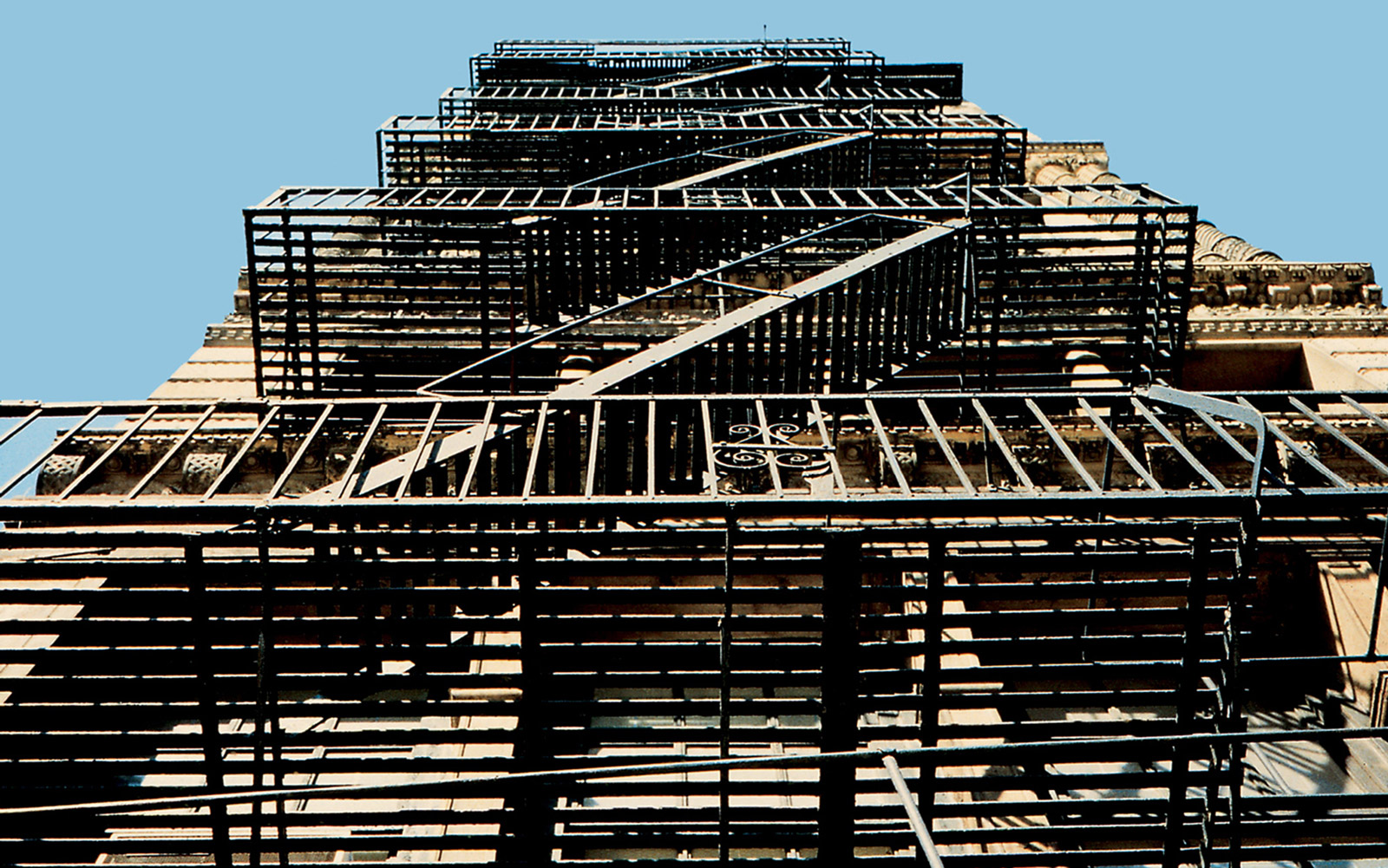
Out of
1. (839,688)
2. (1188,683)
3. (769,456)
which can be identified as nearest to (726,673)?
(839,688)

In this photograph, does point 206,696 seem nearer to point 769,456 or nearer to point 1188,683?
point 769,456

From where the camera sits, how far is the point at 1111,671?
7.19m

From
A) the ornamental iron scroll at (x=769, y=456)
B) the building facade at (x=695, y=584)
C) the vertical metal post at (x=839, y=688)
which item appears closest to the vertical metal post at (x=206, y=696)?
the building facade at (x=695, y=584)

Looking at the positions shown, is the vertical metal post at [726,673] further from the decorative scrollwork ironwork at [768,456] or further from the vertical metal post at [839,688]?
the decorative scrollwork ironwork at [768,456]

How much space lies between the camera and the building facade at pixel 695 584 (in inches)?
267

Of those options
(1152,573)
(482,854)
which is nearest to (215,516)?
(482,854)

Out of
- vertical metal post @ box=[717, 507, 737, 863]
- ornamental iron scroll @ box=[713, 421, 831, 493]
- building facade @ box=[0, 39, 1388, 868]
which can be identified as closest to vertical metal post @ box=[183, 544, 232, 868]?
building facade @ box=[0, 39, 1388, 868]

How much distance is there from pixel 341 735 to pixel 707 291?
43.2 feet

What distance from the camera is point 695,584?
1170 cm

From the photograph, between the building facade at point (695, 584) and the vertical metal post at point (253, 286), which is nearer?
the building facade at point (695, 584)

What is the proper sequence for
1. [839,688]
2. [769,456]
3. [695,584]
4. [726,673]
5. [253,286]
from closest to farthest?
[726,673]
[839,688]
[769,456]
[695,584]
[253,286]

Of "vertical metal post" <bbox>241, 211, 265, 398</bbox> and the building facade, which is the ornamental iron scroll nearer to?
the building facade

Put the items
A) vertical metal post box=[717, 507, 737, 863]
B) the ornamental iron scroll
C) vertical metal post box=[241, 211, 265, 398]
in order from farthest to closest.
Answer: vertical metal post box=[241, 211, 265, 398] → the ornamental iron scroll → vertical metal post box=[717, 507, 737, 863]

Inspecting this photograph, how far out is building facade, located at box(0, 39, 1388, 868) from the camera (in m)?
6.78
